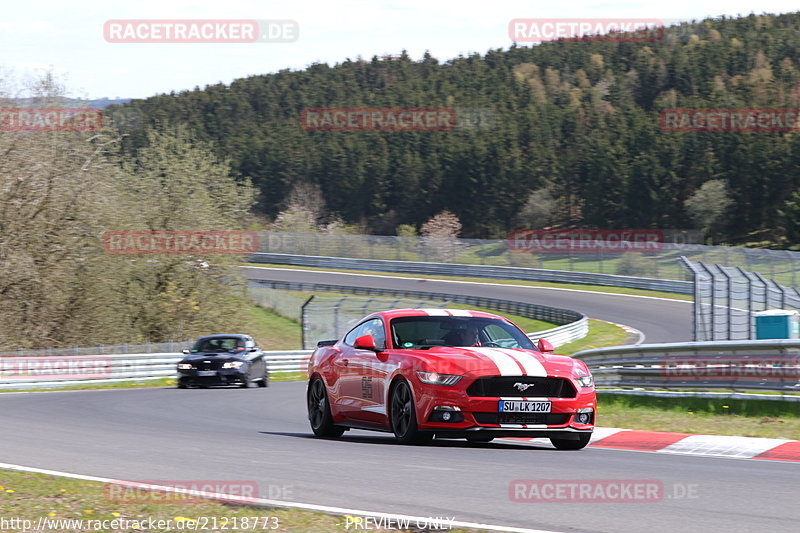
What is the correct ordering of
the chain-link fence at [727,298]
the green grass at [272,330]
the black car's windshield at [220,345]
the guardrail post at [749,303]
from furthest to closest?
the green grass at [272,330]
the black car's windshield at [220,345]
the guardrail post at [749,303]
the chain-link fence at [727,298]

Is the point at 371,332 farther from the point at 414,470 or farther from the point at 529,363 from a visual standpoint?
the point at 414,470

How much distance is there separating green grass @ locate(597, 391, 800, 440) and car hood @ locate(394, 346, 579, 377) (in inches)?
117

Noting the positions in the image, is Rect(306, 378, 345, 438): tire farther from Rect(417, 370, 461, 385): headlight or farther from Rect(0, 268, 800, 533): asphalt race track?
Rect(417, 370, 461, 385): headlight

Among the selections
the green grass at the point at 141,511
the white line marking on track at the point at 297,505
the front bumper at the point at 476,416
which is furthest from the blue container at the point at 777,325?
the white line marking on track at the point at 297,505

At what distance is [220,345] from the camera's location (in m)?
25.4

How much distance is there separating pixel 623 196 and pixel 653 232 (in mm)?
6359

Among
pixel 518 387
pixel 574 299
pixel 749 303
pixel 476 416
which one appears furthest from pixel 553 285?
pixel 476 416

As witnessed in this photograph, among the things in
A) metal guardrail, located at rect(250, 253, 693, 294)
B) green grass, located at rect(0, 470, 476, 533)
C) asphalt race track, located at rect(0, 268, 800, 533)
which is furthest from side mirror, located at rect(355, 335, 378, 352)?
metal guardrail, located at rect(250, 253, 693, 294)

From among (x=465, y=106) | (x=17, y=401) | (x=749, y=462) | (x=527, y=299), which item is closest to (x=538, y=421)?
(x=749, y=462)

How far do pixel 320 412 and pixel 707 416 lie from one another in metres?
5.22

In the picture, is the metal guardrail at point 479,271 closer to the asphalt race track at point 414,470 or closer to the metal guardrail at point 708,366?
the metal guardrail at point 708,366

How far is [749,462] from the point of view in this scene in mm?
10086

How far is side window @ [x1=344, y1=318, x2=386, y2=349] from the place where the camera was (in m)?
11.9

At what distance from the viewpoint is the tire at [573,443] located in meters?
11.3
